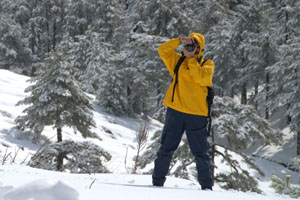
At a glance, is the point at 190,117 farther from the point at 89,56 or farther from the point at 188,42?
the point at 89,56

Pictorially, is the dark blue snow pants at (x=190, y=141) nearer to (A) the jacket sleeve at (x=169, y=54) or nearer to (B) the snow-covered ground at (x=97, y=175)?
(B) the snow-covered ground at (x=97, y=175)

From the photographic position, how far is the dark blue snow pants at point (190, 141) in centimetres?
368

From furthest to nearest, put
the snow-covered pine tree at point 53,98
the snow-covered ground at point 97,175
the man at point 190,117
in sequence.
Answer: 1. the snow-covered pine tree at point 53,98
2. the man at point 190,117
3. the snow-covered ground at point 97,175

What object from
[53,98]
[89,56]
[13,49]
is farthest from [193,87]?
[13,49]

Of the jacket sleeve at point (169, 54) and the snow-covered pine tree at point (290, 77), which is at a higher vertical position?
the snow-covered pine tree at point (290, 77)

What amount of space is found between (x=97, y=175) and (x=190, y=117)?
1686mm

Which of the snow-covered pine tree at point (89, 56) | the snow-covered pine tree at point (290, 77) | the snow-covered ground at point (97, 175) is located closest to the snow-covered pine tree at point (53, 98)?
the snow-covered ground at point (97, 175)

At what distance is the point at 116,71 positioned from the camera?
21.1 meters

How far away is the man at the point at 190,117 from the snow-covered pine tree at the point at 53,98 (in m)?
8.31

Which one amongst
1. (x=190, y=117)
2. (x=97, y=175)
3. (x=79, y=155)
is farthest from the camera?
(x=79, y=155)

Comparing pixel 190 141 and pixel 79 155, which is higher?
pixel 190 141

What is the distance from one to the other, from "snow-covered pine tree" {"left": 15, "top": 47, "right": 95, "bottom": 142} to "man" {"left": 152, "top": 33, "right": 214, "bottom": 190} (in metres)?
8.31

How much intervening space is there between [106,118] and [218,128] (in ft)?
38.8

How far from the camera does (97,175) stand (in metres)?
4.39
